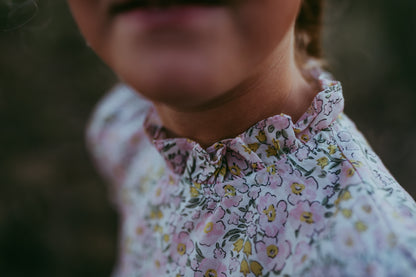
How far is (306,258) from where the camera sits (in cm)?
48

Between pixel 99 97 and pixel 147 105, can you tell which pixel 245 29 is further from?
pixel 99 97

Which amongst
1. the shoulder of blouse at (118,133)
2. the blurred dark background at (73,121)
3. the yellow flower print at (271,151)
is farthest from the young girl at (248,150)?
the blurred dark background at (73,121)

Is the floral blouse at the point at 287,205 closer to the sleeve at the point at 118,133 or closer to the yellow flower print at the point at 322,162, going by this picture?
the yellow flower print at the point at 322,162

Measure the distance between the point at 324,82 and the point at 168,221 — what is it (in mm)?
339

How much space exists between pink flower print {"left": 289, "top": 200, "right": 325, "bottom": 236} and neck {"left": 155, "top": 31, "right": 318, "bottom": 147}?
128 mm

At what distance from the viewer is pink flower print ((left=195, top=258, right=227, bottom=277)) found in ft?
1.90

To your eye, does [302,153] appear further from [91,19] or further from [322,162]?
[91,19]

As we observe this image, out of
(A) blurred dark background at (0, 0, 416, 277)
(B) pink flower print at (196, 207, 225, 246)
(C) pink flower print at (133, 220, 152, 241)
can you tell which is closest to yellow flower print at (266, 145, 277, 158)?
(B) pink flower print at (196, 207, 225, 246)

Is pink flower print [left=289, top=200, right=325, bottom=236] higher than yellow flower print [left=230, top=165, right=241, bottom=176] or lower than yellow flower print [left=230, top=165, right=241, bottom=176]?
higher

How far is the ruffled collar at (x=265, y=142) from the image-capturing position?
545mm

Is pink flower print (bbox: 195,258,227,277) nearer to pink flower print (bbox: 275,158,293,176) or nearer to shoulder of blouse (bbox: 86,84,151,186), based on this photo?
pink flower print (bbox: 275,158,293,176)

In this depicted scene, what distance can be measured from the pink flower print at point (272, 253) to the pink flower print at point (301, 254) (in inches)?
0.6

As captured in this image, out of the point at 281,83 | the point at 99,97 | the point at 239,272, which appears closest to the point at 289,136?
the point at 281,83

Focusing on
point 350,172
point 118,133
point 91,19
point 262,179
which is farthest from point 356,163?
point 118,133
